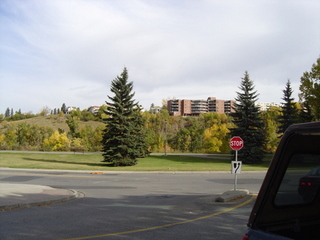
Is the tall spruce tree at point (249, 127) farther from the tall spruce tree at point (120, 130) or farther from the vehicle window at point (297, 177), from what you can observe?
the vehicle window at point (297, 177)

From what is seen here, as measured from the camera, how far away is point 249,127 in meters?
38.5

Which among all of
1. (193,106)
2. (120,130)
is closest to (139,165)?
(120,130)

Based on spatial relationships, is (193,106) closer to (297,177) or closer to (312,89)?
(312,89)

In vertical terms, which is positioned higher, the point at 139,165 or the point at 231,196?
the point at 231,196

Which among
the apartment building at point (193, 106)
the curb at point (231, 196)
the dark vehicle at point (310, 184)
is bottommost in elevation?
the curb at point (231, 196)

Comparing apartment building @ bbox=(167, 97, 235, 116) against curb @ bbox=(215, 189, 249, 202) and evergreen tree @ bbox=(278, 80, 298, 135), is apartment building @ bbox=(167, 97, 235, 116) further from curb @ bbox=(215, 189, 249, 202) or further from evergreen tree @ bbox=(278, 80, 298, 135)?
curb @ bbox=(215, 189, 249, 202)

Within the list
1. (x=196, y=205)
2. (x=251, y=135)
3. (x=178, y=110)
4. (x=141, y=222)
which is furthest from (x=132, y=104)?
(x=178, y=110)

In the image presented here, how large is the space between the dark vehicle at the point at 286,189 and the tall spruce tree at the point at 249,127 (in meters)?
36.2

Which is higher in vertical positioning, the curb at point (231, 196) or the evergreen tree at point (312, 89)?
the evergreen tree at point (312, 89)

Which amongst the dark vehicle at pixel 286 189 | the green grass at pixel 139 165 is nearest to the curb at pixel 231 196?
the dark vehicle at pixel 286 189

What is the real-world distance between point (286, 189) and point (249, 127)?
3804cm

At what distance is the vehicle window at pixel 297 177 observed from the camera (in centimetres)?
211

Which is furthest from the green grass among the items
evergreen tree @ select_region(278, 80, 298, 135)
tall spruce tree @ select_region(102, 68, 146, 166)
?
evergreen tree @ select_region(278, 80, 298, 135)

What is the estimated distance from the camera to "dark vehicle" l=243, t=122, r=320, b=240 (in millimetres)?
2078
